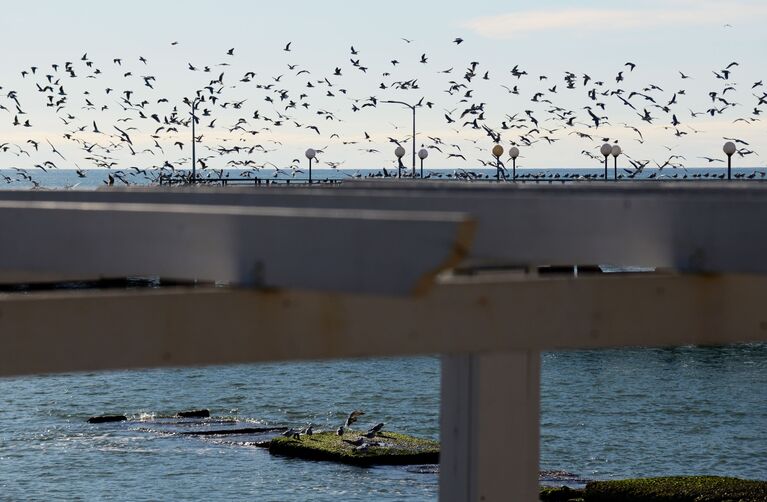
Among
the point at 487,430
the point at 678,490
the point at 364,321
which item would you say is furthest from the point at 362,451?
the point at 364,321

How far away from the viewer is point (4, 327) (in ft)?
26.6

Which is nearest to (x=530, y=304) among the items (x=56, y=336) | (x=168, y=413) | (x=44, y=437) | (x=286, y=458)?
(x=56, y=336)

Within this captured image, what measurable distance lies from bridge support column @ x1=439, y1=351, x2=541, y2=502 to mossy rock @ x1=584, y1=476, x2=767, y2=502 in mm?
27315

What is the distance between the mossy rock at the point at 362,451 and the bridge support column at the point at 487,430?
35.6 metres

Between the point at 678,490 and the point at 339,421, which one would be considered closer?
the point at 678,490

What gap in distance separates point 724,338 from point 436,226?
12.2 ft

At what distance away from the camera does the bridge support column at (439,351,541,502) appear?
42.2ft

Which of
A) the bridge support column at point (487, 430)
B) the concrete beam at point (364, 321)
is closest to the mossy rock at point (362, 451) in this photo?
the bridge support column at point (487, 430)

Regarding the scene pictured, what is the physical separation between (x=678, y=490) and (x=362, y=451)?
42.8ft

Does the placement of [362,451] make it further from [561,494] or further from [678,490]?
[678,490]

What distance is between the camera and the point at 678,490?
1597 inches

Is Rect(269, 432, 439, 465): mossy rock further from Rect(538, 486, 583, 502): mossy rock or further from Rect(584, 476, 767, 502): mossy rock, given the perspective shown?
Rect(584, 476, 767, 502): mossy rock

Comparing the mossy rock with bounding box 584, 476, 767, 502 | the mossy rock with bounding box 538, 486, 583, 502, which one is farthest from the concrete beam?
the mossy rock with bounding box 538, 486, 583, 502

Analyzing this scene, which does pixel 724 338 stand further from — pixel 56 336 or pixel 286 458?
pixel 286 458
